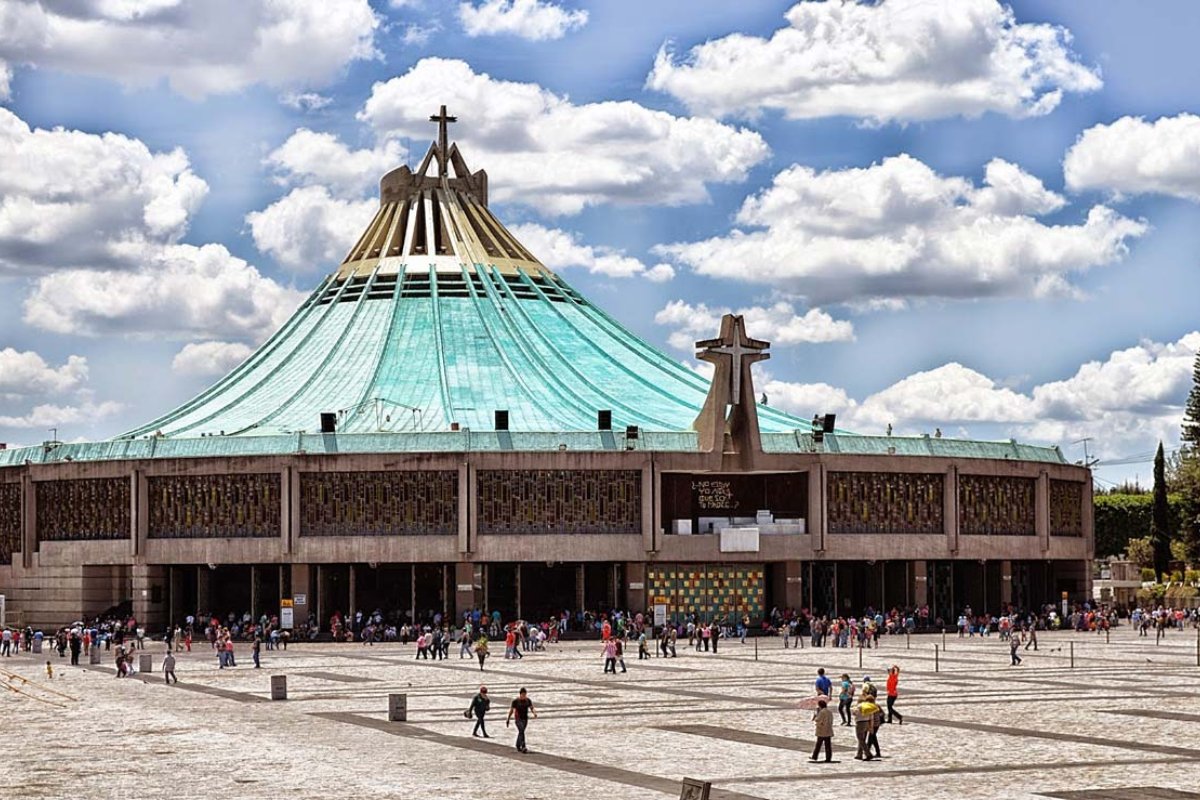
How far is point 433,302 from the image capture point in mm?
105312

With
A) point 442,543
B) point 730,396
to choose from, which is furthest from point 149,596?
point 730,396

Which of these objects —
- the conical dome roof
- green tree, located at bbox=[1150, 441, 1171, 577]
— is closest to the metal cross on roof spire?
the conical dome roof

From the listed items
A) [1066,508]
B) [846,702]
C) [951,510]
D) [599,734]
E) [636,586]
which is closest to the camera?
[599,734]

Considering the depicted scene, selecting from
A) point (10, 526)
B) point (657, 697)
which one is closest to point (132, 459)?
point (10, 526)

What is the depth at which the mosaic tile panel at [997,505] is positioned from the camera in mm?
93125

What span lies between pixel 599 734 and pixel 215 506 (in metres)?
51.2

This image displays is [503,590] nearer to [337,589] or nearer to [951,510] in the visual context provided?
[337,589]

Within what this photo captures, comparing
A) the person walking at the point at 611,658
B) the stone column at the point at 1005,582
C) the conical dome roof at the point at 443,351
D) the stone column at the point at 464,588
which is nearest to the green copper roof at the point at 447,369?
the conical dome roof at the point at 443,351

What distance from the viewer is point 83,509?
299 ft

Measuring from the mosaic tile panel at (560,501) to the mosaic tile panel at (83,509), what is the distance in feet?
55.8

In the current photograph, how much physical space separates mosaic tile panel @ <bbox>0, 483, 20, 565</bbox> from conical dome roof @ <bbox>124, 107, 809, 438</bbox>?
633cm

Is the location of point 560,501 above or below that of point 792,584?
above

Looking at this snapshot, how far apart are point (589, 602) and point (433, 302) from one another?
913 inches

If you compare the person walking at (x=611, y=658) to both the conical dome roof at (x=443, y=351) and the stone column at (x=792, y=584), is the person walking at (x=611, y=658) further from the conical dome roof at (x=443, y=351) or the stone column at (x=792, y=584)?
the conical dome roof at (x=443, y=351)
